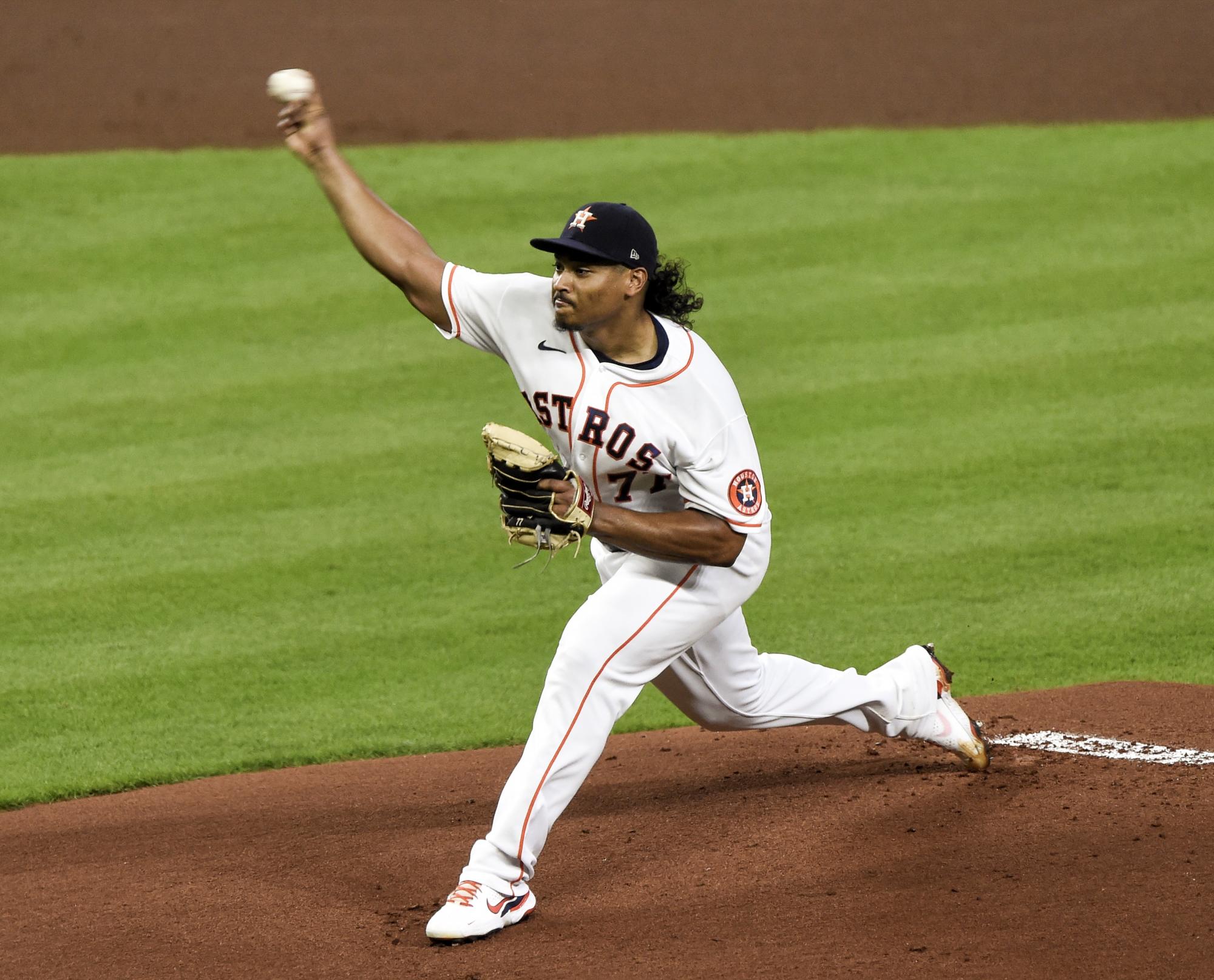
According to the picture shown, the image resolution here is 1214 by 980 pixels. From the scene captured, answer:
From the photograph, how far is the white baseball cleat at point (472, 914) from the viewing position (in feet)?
12.5

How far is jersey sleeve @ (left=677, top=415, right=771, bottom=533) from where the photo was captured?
4031 mm

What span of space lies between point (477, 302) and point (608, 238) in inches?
16.6

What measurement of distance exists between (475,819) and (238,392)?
5.41 m

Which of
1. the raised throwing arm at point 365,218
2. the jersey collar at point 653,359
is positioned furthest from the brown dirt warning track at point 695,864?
the raised throwing arm at point 365,218

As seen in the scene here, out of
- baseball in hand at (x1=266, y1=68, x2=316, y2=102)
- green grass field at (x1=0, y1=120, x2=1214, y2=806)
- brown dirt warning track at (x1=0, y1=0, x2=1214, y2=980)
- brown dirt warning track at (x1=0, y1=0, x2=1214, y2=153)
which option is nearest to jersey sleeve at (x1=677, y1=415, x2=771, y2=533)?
brown dirt warning track at (x1=0, y1=0, x2=1214, y2=980)

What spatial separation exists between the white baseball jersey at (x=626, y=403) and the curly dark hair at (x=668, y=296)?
0.10 metres

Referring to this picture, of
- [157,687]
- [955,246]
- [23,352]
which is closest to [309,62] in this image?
[23,352]

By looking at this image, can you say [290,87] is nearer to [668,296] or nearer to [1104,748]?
[668,296]

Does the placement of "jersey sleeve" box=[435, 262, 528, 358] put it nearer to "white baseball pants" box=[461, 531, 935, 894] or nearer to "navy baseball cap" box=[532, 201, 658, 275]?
"navy baseball cap" box=[532, 201, 658, 275]

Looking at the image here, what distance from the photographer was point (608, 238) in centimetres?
402

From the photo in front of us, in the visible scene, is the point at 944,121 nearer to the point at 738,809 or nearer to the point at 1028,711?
the point at 1028,711

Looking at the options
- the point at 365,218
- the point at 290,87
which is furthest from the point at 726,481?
the point at 290,87

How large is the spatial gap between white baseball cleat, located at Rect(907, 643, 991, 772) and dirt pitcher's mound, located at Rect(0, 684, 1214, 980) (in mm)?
76

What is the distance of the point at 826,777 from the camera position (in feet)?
16.4
